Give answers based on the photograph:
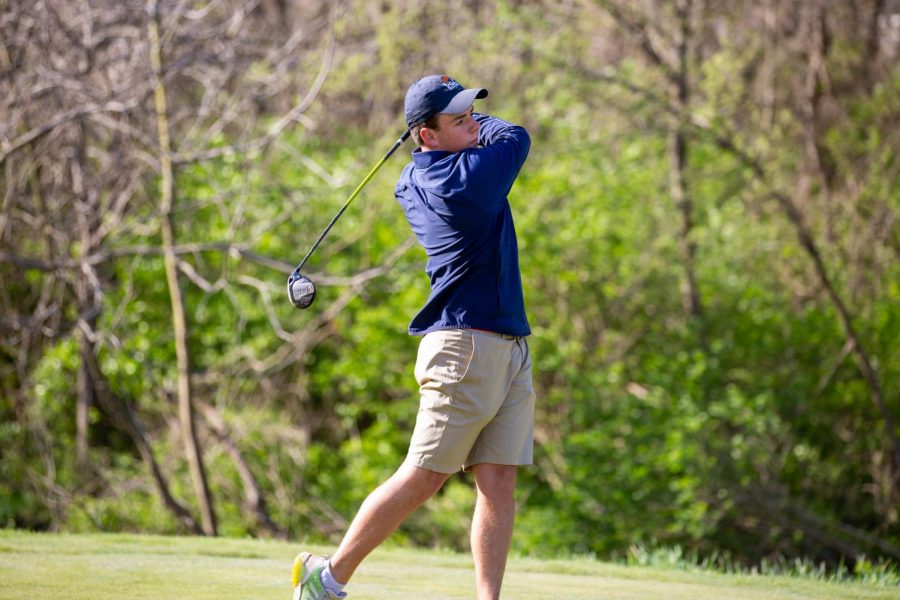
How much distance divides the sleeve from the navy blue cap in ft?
0.55

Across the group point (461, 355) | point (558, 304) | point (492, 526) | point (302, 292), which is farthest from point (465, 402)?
point (558, 304)

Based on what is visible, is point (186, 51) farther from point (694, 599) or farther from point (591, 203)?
point (694, 599)

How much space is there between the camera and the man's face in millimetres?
4039

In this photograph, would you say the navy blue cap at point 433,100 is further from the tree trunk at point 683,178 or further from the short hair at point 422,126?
the tree trunk at point 683,178

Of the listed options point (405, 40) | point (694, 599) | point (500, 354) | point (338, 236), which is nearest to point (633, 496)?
point (338, 236)

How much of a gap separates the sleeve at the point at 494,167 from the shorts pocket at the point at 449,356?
45 centimetres

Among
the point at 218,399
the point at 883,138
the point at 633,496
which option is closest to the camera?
the point at 633,496

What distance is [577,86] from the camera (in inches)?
529

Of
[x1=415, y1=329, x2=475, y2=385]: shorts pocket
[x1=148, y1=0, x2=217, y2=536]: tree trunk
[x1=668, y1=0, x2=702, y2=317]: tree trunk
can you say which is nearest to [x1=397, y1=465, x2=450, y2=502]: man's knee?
[x1=415, y1=329, x2=475, y2=385]: shorts pocket

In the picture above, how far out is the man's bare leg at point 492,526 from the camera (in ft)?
13.1

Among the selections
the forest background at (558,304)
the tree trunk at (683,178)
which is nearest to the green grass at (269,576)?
the forest background at (558,304)

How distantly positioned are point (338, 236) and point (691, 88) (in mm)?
4602

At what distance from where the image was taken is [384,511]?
400 cm

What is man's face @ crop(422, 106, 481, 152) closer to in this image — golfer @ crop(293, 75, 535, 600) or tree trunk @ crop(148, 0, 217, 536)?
golfer @ crop(293, 75, 535, 600)
